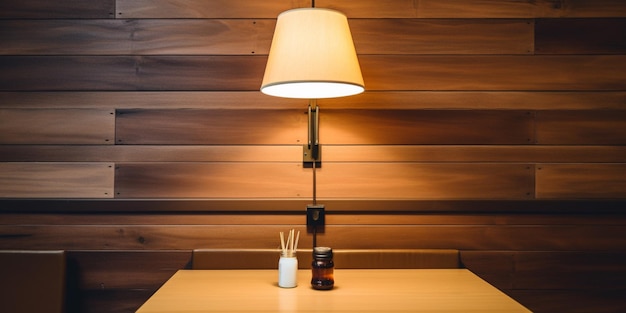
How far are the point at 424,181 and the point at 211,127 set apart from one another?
956 millimetres

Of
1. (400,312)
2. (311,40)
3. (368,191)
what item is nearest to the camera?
(400,312)

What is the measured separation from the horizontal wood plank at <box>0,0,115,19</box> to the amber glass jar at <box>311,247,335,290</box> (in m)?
1.41

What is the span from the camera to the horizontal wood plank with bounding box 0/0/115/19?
2180mm

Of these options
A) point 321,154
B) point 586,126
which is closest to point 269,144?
point 321,154

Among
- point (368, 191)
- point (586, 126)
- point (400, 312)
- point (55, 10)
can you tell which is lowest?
point (400, 312)

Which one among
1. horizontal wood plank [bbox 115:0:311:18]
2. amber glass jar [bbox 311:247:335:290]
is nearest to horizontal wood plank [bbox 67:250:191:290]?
amber glass jar [bbox 311:247:335:290]

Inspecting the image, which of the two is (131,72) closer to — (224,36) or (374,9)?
(224,36)

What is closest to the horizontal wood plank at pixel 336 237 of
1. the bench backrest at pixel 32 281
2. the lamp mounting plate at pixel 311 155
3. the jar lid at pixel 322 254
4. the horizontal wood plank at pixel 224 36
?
the bench backrest at pixel 32 281

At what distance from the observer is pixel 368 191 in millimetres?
2168

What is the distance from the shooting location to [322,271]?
164 centimetres

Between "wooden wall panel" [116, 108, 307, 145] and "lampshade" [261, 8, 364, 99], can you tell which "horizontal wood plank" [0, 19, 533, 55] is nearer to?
"wooden wall panel" [116, 108, 307, 145]

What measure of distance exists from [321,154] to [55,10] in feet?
4.34

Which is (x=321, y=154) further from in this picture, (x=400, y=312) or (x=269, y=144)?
(x=400, y=312)

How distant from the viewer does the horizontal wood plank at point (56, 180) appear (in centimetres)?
216
